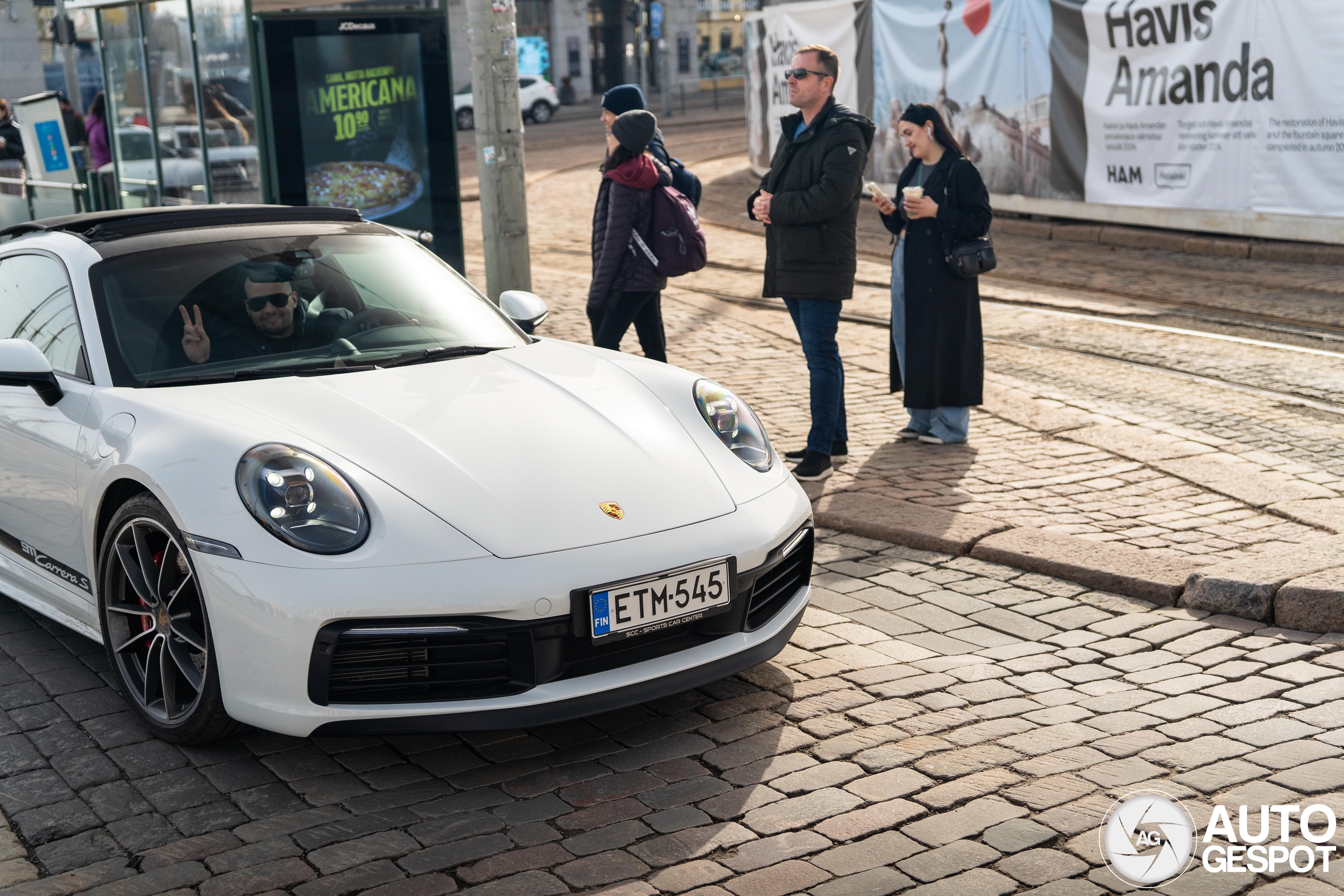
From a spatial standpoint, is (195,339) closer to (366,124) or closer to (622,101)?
(622,101)

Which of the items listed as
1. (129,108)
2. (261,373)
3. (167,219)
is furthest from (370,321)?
(129,108)

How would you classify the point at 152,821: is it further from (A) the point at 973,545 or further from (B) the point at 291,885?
(A) the point at 973,545

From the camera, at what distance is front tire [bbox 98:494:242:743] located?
11.9 ft

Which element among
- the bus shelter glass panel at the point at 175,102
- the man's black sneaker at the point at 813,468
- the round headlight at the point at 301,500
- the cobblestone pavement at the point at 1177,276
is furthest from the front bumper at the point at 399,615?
the bus shelter glass panel at the point at 175,102

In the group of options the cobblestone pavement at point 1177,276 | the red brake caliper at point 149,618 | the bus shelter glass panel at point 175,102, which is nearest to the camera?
the red brake caliper at point 149,618

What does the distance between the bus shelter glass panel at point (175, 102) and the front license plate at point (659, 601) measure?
9.23 metres

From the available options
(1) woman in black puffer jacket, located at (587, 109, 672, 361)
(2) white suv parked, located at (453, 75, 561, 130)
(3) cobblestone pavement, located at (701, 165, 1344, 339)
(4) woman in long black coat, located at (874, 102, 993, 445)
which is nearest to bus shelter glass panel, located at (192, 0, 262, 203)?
(1) woman in black puffer jacket, located at (587, 109, 672, 361)

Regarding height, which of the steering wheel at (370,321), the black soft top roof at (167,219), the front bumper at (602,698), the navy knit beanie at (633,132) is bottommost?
the front bumper at (602,698)

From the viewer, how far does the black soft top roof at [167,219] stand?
4695 mm

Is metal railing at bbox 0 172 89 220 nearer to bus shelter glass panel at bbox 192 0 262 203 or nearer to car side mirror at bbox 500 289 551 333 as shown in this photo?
bus shelter glass panel at bbox 192 0 262 203

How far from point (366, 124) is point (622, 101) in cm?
425

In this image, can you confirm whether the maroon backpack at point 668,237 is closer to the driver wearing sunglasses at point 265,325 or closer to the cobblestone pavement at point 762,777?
the driver wearing sunglasses at point 265,325

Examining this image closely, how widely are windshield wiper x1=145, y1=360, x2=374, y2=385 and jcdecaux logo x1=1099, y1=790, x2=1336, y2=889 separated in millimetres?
2611

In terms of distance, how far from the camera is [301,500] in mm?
3523
